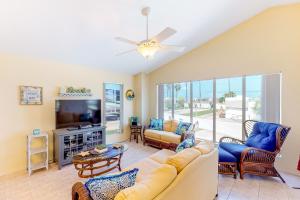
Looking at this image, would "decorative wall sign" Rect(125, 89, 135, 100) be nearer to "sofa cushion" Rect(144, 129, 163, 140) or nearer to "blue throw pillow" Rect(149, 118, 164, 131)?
"blue throw pillow" Rect(149, 118, 164, 131)

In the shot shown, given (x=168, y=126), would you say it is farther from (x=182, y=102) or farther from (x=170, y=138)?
(x=182, y=102)

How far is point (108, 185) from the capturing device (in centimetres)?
142

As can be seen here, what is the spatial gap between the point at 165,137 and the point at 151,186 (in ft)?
11.1

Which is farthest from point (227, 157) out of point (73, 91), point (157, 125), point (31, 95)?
point (31, 95)

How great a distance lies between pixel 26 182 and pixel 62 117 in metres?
1.45

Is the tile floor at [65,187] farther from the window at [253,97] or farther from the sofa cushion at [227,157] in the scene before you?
the window at [253,97]

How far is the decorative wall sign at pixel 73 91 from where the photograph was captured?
4.07 meters

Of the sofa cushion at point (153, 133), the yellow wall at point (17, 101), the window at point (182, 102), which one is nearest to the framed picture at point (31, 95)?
the yellow wall at point (17, 101)

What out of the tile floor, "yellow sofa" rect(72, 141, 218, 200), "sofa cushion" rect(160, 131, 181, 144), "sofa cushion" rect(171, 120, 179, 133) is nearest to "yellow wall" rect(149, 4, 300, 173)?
the tile floor

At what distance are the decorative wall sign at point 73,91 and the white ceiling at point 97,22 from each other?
718mm

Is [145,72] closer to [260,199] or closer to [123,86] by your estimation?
[123,86]

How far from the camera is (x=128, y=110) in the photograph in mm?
5996

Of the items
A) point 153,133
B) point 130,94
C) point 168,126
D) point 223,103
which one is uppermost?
point 130,94

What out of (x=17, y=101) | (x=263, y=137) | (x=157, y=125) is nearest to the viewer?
(x=263, y=137)
